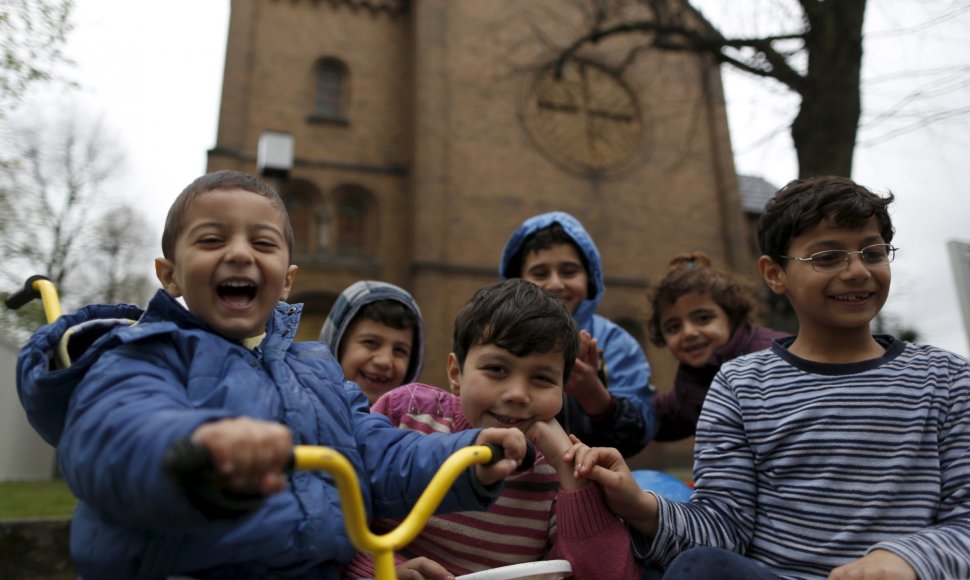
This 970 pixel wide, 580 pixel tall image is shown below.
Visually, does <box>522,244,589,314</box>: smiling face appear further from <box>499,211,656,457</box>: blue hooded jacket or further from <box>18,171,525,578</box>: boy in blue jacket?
<box>18,171,525,578</box>: boy in blue jacket

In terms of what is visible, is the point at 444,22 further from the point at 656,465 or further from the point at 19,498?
the point at 19,498

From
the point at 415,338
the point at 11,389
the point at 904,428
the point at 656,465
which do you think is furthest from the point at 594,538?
the point at 656,465

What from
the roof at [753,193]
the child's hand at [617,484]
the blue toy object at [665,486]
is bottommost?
the blue toy object at [665,486]

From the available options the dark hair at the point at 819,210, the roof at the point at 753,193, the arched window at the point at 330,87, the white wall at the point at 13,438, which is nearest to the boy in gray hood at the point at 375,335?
the dark hair at the point at 819,210

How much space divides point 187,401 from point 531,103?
14.6 meters

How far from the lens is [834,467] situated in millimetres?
1669

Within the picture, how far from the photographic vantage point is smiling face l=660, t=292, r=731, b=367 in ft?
10.0

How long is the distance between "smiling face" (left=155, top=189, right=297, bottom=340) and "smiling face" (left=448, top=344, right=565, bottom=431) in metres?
0.57

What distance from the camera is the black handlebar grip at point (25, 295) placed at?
1.97 metres

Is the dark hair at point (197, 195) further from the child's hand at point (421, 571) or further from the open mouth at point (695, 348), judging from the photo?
the open mouth at point (695, 348)

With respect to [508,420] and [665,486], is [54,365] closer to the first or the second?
[508,420]

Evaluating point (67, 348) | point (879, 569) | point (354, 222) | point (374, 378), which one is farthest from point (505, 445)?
point (354, 222)

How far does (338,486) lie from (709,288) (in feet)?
8.05

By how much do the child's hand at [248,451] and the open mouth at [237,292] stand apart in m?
0.60
